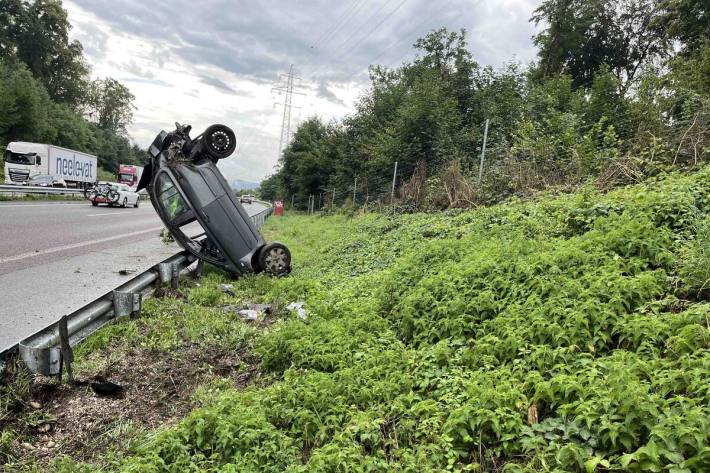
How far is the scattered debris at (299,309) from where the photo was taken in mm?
5737

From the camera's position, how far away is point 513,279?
4414mm

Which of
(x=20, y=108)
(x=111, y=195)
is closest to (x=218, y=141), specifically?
(x=111, y=195)

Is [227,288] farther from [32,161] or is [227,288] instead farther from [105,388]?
[32,161]

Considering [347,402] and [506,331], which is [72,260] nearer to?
[347,402]

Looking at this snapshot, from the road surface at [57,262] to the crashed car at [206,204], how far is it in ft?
4.48

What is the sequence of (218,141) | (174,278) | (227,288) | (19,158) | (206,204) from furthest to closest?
(19,158) → (218,141) → (206,204) → (227,288) → (174,278)

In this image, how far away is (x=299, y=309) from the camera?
605 centimetres

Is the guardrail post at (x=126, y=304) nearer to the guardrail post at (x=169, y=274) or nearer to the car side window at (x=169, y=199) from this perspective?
the guardrail post at (x=169, y=274)

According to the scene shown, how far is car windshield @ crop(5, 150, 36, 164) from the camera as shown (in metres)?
29.0

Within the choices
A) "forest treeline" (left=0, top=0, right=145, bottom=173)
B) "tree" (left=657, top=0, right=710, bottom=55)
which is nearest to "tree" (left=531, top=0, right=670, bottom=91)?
"tree" (left=657, top=0, right=710, bottom=55)

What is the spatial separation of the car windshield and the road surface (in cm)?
1683

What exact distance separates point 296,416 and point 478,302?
1952 millimetres

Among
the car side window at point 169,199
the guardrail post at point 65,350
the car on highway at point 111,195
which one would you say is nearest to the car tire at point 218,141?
the car side window at point 169,199

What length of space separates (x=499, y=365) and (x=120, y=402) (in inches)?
117
